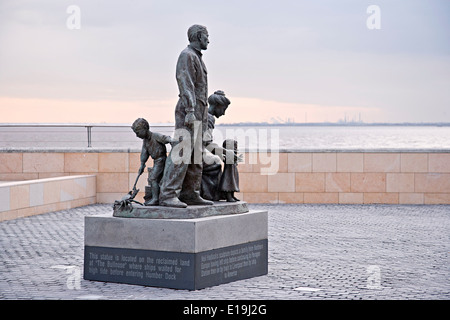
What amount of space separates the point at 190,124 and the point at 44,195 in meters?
8.91

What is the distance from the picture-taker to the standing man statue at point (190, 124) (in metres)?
9.04

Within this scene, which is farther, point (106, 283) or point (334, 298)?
point (106, 283)

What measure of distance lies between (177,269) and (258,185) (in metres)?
11.4

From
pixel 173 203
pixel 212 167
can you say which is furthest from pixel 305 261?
pixel 173 203

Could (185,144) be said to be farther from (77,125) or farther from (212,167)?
(77,125)

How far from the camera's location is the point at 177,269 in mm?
8656

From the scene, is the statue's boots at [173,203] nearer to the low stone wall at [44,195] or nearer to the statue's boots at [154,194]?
the statue's boots at [154,194]

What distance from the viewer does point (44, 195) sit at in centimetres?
1722

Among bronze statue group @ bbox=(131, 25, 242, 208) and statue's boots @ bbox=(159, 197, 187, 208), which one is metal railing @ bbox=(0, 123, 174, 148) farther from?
statue's boots @ bbox=(159, 197, 187, 208)

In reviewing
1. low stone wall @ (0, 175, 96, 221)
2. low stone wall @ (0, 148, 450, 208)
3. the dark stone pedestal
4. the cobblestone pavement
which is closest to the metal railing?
low stone wall @ (0, 148, 450, 208)
